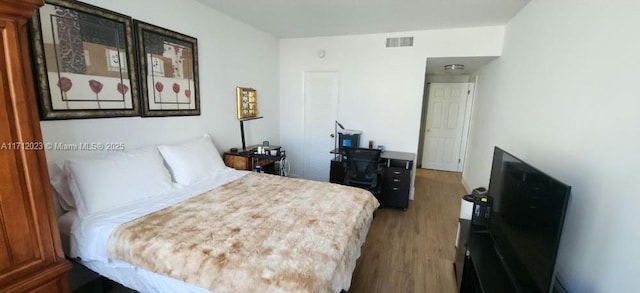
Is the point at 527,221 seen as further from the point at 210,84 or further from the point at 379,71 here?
the point at 210,84

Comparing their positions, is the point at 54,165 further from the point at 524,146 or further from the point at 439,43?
the point at 439,43

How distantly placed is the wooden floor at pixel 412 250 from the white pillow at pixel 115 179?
0.76 meters

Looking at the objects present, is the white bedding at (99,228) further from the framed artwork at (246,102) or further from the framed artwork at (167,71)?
the framed artwork at (246,102)

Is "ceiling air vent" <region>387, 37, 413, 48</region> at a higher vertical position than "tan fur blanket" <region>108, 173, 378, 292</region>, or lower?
higher

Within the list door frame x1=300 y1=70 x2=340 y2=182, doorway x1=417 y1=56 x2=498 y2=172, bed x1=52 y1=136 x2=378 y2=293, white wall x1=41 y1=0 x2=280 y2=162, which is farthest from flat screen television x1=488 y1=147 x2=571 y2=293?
doorway x1=417 y1=56 x2=498 y2=172

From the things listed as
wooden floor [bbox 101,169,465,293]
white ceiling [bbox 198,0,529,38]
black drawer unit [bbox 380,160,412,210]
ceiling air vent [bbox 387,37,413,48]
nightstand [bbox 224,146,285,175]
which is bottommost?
wooden floor [bbox 101,169,465,293]

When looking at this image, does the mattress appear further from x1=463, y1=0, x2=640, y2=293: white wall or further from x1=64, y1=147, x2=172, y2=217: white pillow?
x1=463, y1=0, x2=640, y2=293: white wall

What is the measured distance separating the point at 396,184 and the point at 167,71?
120 inches

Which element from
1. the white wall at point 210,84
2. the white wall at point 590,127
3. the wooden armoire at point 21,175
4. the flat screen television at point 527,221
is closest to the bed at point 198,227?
the white wall at point 210,84

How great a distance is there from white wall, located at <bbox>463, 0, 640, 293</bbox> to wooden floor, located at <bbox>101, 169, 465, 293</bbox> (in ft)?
3.06

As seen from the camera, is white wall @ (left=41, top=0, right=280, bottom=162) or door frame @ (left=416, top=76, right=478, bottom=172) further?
door frame @ (left=416, top=76, right=478, bottom=172)

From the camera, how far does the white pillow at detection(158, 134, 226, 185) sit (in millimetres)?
2385

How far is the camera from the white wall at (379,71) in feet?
11.9

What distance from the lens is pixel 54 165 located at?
183 centimetres
